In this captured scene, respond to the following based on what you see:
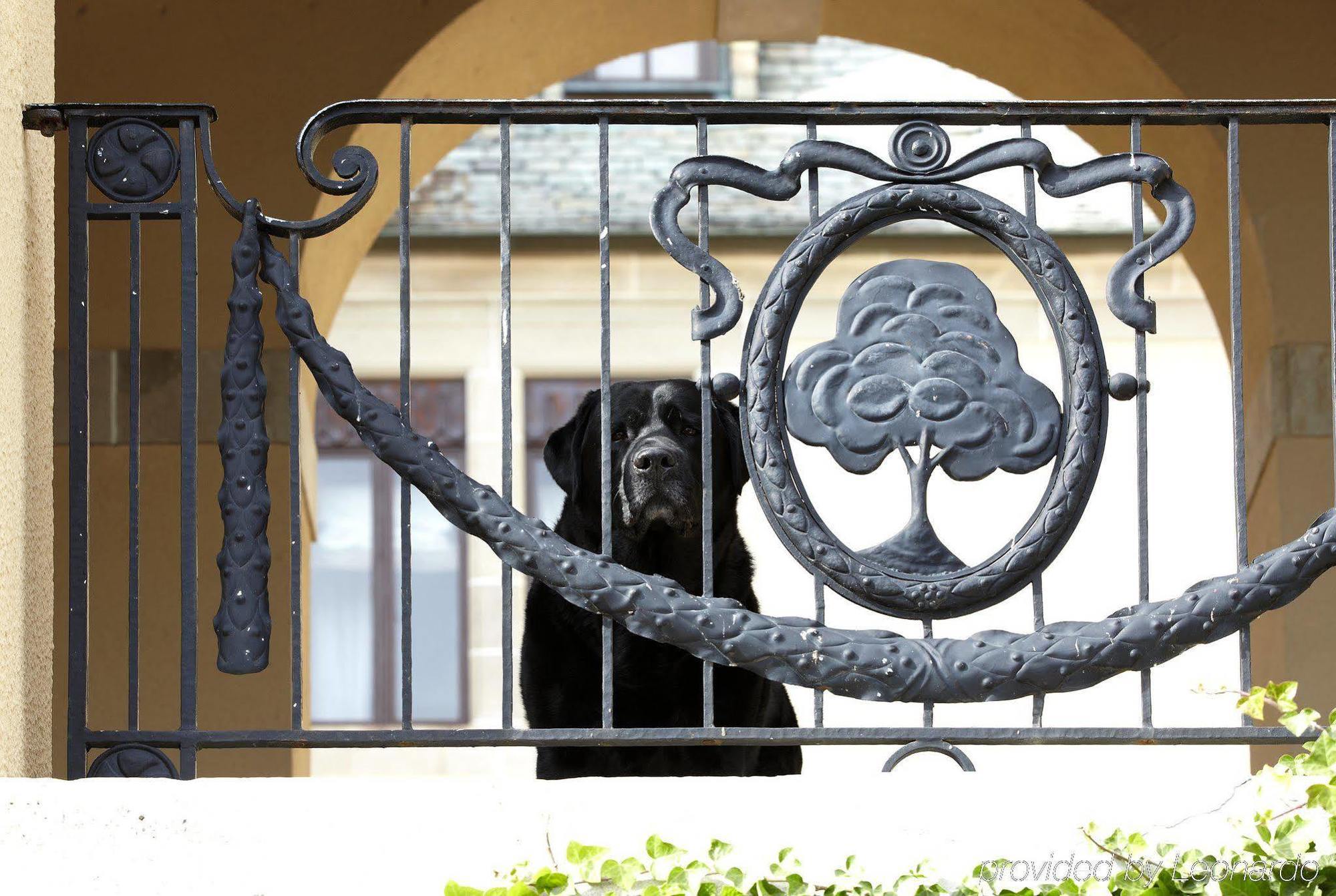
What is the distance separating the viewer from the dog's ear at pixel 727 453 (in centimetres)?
530

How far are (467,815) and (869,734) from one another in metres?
0.64

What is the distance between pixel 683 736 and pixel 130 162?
4.26 feet

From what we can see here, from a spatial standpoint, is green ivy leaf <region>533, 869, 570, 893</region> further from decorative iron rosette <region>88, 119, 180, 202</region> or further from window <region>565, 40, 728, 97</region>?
window <region>565, 40, 728, 97</region>

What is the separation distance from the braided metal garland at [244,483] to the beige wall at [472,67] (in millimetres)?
2720

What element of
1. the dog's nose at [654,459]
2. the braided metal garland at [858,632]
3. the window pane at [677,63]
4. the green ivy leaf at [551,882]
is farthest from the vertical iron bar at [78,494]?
the window pane at [677,63]

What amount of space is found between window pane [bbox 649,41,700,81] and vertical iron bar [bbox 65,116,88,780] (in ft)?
41.2

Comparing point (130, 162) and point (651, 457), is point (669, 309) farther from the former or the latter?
point (130, 162)

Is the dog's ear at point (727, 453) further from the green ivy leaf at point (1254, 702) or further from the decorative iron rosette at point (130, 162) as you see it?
the green ivy leaf at point (1254, 702)

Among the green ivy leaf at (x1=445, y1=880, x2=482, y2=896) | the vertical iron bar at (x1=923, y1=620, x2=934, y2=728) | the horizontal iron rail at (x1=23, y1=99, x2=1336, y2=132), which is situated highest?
the horizontal iron rail at (x1=23, y1=99, x2=1336, y2=132)

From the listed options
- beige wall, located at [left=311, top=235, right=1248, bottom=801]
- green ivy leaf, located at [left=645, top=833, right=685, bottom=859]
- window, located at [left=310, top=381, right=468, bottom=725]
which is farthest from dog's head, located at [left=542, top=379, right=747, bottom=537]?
window, located at [left=310, top=381, right=468, bottom=725]

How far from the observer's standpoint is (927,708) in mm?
3414

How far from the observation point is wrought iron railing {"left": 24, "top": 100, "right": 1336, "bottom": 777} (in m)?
3.39

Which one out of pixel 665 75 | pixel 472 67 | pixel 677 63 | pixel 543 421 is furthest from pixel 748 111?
pixel 677 63

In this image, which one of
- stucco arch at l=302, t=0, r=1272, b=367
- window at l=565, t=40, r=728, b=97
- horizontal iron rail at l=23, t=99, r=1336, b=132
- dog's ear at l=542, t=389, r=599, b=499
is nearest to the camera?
horizontal iron rail at l=23, t=99, r=1336, b=132
